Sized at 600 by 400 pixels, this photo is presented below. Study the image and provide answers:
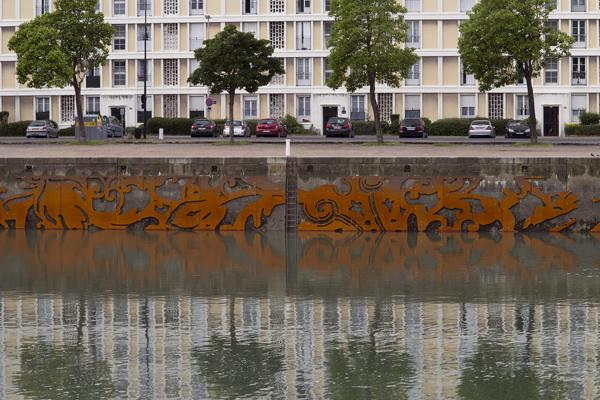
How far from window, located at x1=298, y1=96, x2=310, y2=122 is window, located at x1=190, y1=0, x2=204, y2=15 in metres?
11.1

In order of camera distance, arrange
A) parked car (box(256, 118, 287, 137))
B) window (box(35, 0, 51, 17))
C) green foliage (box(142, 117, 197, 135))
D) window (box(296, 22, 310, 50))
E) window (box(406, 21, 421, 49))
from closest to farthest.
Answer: parked car (box(256, 118, 287, 137)), green foliage (box(142, 117, 197, 135)), window (box(406, 21, 421, 49)), window (box(296, 22, 310, 50)), window (box(35, 0, 51, 17))

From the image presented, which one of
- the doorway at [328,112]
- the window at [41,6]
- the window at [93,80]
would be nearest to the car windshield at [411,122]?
the doorway at [328,112]

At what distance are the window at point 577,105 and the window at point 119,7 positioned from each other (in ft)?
123

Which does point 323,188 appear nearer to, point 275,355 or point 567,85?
point 275,355

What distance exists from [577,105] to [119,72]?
1484 inches

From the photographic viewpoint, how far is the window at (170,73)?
250ft

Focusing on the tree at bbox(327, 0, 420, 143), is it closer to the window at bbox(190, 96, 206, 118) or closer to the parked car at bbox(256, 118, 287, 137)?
the parked car at bbox(256, 118, 287, 137)

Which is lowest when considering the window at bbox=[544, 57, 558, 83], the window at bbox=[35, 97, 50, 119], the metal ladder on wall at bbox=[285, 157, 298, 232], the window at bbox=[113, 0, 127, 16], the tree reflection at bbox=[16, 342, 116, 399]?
the tree reflection at bbox=[16, 342, 116, 399]

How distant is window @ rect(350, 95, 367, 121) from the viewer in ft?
243

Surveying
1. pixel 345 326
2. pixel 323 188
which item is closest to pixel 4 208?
pixel 323 188

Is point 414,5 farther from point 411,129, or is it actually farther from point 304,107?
point 411,129

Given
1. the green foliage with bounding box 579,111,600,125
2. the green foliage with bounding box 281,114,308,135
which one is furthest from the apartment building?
the green foliage with bounding box 281,114,308,135

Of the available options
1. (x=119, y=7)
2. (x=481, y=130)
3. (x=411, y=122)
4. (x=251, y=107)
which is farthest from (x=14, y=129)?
(x=481, y=130)

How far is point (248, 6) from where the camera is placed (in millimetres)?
75875
